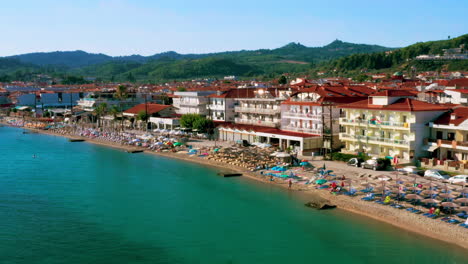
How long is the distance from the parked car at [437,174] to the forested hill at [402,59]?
120 m

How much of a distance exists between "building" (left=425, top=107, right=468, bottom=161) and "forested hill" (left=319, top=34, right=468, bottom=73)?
377 ft

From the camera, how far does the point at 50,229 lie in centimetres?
2981

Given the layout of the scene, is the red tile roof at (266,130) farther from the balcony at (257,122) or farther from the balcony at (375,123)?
the balcony at (375,123)

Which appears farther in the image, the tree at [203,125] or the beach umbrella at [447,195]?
the tree at [203,125]

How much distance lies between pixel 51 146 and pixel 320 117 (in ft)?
138

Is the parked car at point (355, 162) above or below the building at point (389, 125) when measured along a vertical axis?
below

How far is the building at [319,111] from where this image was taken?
4850cm

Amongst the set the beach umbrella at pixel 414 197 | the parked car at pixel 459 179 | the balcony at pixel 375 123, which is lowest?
the beach umbrella at pixel 414 197

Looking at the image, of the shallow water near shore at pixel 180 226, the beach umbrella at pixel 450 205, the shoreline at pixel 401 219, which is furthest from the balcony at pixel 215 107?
the beach umbrella at pixel 450 205

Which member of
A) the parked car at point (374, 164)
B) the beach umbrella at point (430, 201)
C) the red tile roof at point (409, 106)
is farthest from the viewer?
the red tile roof at point (409, 106)

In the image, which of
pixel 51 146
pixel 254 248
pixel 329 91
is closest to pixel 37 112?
pixel 51 146

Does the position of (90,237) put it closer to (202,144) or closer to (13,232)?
(13,232)

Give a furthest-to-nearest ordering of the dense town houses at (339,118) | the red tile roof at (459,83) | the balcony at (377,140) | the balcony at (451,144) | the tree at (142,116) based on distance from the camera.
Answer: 1. the tree at (142,116)
2. the red tile roof at (459,83)
3. the balcony at (377,140)
4. the dense town houses at (339,118)
5. the balcony at (451,144)

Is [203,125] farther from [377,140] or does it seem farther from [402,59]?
[402,59]
